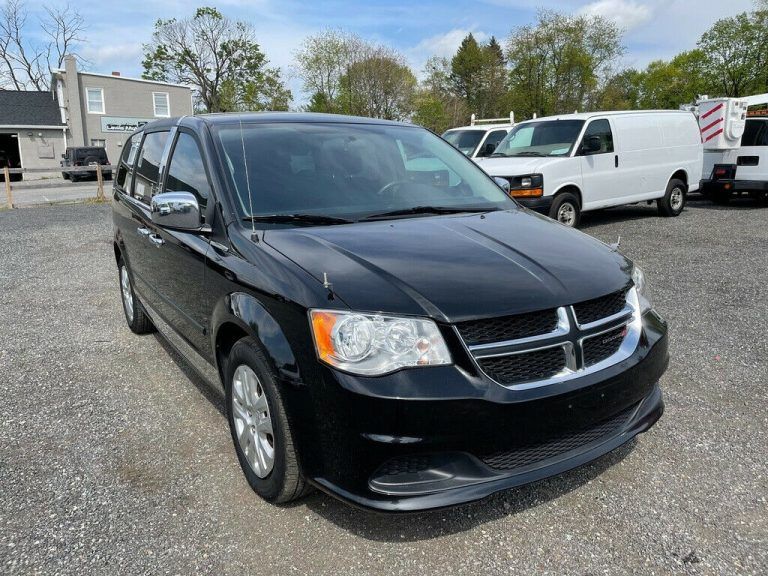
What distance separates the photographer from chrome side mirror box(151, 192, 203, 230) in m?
2.98

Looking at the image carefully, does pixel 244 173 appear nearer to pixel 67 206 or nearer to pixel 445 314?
pixel 445 314

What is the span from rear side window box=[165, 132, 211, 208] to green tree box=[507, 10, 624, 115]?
47737mm

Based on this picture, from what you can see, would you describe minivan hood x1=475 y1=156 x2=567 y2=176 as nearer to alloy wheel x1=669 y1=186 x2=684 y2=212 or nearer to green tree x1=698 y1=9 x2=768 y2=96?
alloy wheel x1=669 y1=186 x2=684 y2=212

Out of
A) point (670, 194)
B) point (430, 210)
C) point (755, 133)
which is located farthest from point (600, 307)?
point (755, 133)

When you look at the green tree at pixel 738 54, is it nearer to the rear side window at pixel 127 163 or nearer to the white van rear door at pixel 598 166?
the white van rear door at pixel 598 166

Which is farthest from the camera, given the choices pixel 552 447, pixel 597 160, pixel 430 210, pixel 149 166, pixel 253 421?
pixel 597 160

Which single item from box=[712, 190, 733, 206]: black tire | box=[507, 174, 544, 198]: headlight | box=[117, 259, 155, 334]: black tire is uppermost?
box=[507, 174, 544, 198]: headlight

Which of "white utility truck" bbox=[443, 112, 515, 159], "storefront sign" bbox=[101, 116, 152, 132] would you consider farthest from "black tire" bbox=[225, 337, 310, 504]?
"storefront sign" bbox=[101, 116, 152, 132]

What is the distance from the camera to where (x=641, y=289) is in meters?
2.91

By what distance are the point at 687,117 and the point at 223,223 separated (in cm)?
1152

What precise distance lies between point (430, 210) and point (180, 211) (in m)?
1.31

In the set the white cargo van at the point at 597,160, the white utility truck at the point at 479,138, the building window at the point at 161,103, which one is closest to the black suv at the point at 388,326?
the white cargo van at the point at 597,160

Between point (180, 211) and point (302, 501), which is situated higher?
point (180, 211)

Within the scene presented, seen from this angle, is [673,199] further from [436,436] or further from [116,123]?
[116,123]
